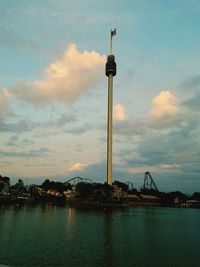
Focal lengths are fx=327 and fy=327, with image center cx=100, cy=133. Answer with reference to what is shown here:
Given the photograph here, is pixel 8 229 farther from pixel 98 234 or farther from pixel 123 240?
pixel 123 240

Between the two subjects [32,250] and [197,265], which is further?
[32,250]

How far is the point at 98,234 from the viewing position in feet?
217

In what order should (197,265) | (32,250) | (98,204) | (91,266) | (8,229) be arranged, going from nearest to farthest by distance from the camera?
(91,266) < (197,265) < (32,250) < (8,229) < (98,204)

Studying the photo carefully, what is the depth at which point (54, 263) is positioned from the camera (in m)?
38.7

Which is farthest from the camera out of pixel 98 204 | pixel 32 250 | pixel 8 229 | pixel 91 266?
pixel 98 204

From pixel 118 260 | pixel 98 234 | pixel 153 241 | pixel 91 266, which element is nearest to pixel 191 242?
pixel 153 241

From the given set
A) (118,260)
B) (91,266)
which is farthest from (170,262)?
(91,266)

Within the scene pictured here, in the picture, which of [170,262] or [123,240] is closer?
[170,262]

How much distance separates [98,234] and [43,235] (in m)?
11.8

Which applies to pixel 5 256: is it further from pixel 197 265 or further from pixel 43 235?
pixel 197 265

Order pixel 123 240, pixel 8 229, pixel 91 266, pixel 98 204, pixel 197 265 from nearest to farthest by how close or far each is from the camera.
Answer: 1. pixel 91 266
2. pixel 197 265
3. pixel 123 240
4. pixel 8 229
5. pixel 98 204

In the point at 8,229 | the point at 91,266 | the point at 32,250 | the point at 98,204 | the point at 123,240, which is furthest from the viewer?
the point at 98,204

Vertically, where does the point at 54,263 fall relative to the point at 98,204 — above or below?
below

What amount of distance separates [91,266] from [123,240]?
72.5 feet
